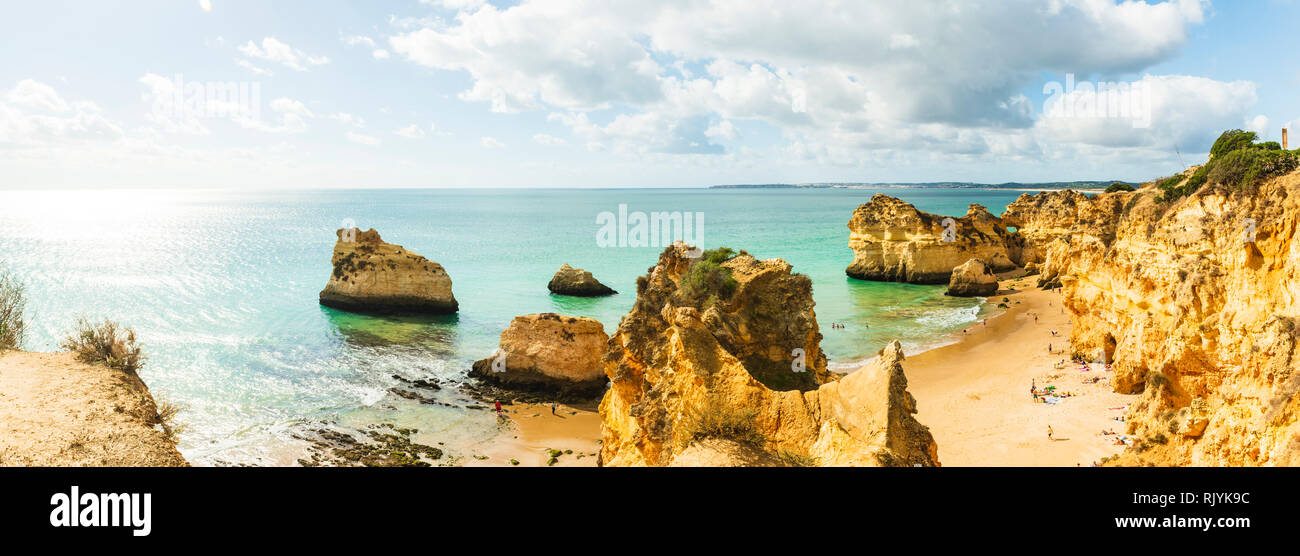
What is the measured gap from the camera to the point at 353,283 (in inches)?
1825

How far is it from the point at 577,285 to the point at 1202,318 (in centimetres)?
4348

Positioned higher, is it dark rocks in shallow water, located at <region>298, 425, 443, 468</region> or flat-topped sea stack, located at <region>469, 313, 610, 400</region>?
flat-topped sea stack, located at <region>469, 313, 610, 400</region>

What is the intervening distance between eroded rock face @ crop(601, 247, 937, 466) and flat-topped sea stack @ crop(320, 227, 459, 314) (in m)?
34.3

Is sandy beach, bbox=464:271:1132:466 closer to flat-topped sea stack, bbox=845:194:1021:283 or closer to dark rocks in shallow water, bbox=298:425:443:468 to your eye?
dark rocks in shallow water, bbox=298:425:443:468

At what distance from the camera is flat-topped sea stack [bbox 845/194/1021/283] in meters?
57.6

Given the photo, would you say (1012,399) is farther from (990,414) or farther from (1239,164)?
(1239,164)

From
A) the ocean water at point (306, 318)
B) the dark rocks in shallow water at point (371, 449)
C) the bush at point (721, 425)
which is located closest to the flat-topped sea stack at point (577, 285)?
the ocean water at point (306, 318)

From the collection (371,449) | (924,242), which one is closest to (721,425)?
(371,449)

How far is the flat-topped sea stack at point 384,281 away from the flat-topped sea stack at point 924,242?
1494 inches

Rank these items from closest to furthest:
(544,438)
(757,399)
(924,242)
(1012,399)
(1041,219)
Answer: (757,399), (544,438), (1012,399), (924,242), (1041,219)

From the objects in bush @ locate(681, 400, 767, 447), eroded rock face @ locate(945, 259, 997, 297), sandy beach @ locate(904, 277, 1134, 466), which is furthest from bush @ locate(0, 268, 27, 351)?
eroded rock face @ locate(945, 259, 997, 297)

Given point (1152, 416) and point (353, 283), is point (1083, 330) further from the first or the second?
point (353, 283)

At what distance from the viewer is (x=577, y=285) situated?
5531cm

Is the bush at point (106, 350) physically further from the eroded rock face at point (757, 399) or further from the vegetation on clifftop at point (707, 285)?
the vegetation on clifftop at point (707, 285)
